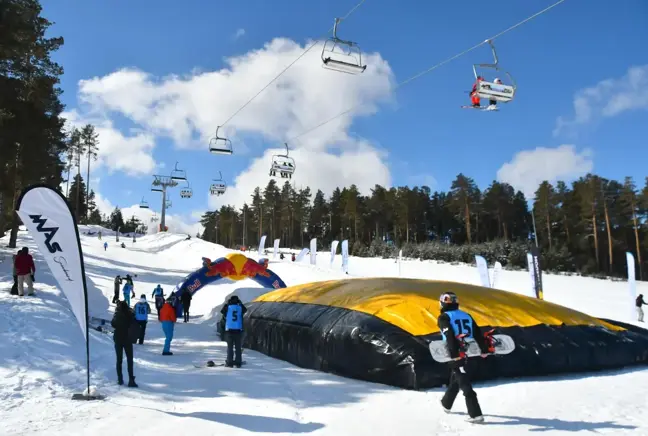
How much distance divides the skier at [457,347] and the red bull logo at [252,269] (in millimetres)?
19970

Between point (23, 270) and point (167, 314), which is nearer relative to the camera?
point (167, 314)

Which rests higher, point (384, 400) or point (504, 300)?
point (504, 300)

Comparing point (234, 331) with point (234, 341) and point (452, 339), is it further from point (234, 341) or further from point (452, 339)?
point (452, 339)

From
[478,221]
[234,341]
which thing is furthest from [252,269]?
[478,221]

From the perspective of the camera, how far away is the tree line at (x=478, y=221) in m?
59.7

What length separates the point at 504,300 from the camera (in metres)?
11.5

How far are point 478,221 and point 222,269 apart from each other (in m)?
67.3

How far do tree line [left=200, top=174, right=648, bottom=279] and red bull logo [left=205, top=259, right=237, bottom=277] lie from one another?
131ft

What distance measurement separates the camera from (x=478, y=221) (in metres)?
83.9

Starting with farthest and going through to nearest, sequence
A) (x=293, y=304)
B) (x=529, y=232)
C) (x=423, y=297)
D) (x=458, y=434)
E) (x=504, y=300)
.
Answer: (x=529, y=232) → (x=293, y=304) → (x=504, y=300) → (x=423, y=297) → (x=458, y=434)

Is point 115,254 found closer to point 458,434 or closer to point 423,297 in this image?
point 423,297

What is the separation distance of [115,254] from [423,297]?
185ft

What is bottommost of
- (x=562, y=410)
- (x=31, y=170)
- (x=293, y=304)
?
(x=562, y=410)

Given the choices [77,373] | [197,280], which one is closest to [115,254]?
[197,280]
